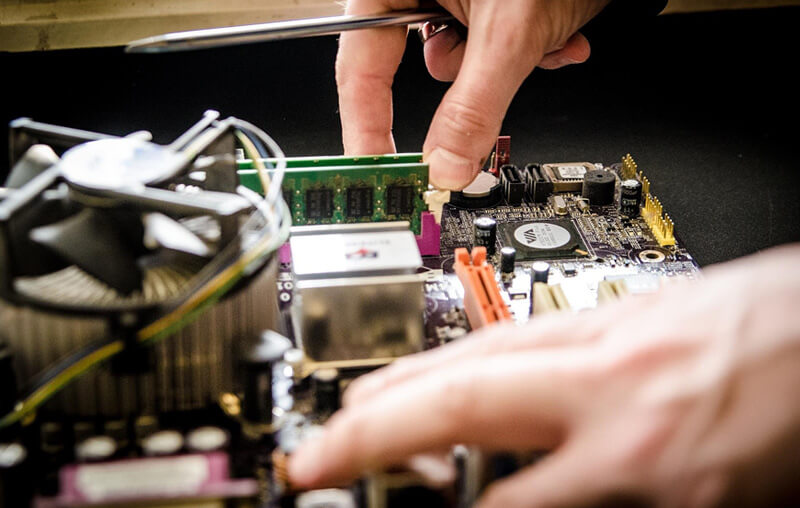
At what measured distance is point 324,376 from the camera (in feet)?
6.20

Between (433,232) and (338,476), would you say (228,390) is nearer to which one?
(338,476)

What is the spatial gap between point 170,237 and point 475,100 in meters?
1.18

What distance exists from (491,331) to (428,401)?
0.25 m

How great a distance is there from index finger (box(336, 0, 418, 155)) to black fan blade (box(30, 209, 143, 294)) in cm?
130

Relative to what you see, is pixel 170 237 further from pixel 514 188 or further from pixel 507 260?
pixel 514 188

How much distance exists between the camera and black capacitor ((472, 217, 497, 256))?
2.59 m

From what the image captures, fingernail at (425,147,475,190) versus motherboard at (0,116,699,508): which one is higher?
fingernail at (425,147,475,190)

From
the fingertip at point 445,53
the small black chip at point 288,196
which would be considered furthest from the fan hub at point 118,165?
the fingertip at point 445,53

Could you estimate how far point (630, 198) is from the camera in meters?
2.84

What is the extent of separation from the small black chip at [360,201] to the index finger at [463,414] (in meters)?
1.03

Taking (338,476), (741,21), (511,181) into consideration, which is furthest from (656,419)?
(741,21)

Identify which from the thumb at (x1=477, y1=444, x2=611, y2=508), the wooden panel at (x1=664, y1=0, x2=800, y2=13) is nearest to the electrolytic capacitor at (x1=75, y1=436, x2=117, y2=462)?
the thumb at (x1=477, y1=444, x2=611, y2=508)

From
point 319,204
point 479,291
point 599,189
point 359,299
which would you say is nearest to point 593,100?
point 599,189

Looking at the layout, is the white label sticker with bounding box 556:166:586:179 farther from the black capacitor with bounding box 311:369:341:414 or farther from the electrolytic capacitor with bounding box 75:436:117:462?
the electrolytic capacitor with bounding box 75:436:117:462
